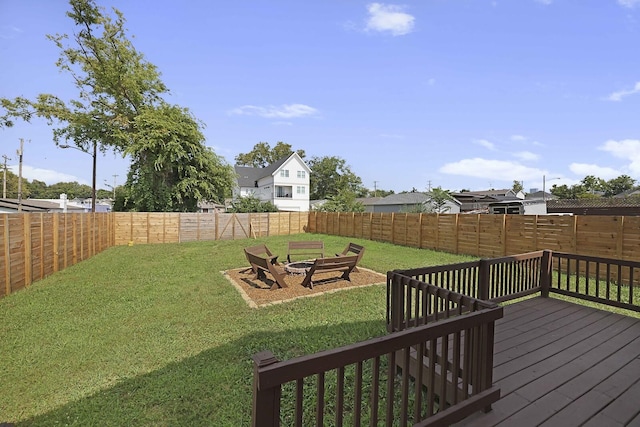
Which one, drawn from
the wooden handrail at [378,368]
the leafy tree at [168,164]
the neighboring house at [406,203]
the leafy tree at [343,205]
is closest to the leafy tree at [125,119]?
the leafy tree at [168,164]

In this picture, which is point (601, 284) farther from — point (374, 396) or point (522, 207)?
point (522, 207)

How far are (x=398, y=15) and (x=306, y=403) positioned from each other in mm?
9915

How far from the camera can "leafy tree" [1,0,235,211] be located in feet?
66.7

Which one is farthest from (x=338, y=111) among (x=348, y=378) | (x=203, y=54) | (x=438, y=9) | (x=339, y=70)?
(x=348, y=378)

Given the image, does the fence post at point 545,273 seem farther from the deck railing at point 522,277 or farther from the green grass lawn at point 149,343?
the green grass lawn at point 149,343

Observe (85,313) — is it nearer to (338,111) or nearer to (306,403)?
(306,403)

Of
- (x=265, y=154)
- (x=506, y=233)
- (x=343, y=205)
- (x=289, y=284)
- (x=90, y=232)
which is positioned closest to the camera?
(x=289, y=284)

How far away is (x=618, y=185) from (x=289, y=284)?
65.2 metres

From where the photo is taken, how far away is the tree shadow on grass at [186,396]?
260 centimetres

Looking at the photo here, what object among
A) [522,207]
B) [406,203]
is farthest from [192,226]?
[522,207]

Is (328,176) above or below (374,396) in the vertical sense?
above

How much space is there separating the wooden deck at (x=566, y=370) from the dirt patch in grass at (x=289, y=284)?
3700 millimetres

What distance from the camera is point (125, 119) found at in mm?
21406

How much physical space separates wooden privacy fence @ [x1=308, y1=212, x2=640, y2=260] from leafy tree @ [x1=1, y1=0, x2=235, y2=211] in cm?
1345
